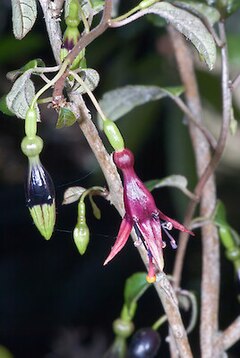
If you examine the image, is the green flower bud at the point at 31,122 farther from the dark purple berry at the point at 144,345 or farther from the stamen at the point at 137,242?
the dark purple berry at the point at 144,345

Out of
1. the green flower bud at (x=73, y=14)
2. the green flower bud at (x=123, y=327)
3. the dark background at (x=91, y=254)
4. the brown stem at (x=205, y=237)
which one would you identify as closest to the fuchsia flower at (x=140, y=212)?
the green flower bud at (x=73, y=14)

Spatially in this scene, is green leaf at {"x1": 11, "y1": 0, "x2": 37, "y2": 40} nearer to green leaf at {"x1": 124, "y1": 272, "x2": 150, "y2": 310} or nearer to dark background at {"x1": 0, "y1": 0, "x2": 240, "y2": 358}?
green leaf at {"x1": 124, "y1": 272, "x2": 150, "y2": 310}

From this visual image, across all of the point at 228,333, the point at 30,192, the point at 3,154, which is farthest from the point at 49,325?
the point at 30,192

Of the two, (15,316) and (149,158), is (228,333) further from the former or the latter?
(149,158)

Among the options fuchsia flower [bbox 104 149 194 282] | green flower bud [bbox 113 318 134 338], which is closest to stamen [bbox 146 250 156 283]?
fuchsia flower [bbox 104 149 194 282]


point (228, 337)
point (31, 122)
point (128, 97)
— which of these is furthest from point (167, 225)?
point (128, 97)

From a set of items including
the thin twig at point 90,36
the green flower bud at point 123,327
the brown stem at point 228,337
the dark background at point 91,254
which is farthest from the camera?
the dark background at point 91,254
